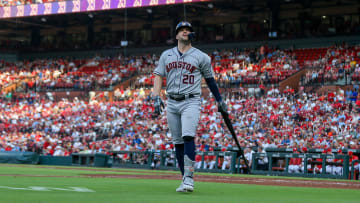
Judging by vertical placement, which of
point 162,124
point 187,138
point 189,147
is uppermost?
point 162,124

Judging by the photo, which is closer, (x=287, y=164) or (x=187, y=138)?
(x=187, y=138)

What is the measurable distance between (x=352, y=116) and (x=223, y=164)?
578 centimetres

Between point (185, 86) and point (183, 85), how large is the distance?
1.0 inches

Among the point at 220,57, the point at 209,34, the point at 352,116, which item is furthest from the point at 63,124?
the point at 352,116

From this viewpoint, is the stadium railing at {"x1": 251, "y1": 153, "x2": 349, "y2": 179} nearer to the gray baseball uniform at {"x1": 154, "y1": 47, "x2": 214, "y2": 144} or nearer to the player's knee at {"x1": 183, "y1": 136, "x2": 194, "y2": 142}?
the gray baseball uniform at {"x1": 154, "y1": 47, "x2": 214, "y2": 144}

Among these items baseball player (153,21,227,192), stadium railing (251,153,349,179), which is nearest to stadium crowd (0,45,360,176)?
stadium railing (251,153,349,179)

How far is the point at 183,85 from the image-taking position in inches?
258

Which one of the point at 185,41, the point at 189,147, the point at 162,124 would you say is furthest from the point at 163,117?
the point at 189,147

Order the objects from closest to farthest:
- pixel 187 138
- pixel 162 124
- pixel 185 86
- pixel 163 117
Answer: pixel 187 138, pixel 185 86, pixel 162 124, pixel 163 117

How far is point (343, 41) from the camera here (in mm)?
31422

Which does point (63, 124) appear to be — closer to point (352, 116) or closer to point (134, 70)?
point (134, 70)

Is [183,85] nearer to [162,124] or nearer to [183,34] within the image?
[183,34]

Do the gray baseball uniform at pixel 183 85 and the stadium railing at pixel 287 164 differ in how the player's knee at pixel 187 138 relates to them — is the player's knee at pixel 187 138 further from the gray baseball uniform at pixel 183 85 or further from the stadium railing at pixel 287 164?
the stadium railing at pixel 287 164

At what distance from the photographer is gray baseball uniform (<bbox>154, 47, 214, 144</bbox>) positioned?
6.48 meters
